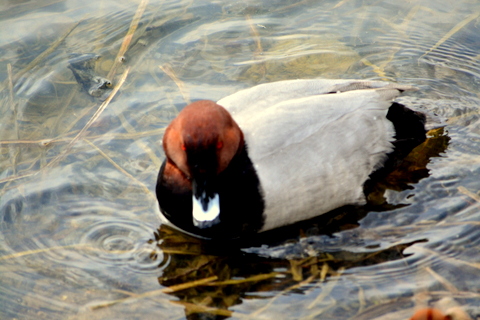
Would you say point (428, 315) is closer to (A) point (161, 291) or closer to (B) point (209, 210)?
(B) point (209, 210)

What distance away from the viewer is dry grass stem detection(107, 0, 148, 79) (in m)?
6.50

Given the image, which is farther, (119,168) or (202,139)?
(119,168)

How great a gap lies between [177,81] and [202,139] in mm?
2535

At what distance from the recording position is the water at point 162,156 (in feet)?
13.7

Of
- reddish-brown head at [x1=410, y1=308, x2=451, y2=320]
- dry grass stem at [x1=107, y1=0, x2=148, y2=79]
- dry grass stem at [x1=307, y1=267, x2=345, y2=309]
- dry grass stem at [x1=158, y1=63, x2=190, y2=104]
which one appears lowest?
dry grass stem at [x1=307, y1=267, x2=345, y2=309]

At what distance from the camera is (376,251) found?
14.7 feet

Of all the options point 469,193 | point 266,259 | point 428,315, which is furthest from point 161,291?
point 469,193

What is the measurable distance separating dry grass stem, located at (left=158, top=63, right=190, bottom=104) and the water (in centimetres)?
2

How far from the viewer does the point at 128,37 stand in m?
6.93

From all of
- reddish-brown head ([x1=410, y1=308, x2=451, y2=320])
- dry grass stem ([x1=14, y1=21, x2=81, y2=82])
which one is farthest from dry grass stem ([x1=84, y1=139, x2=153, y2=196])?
reddish-brown head ([x1=410, y1=308, x2=451, y2=320])

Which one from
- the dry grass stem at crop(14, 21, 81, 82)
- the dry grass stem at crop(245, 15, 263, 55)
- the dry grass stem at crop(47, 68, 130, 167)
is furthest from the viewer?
the dry grass stem at crop(245, 15, 263, 55)

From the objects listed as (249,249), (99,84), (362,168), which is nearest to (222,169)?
(249,249)

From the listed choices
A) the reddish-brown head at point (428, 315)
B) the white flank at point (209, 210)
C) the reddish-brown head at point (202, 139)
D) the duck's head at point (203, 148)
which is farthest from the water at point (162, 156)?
the reddish-brown head at point (202, 139)

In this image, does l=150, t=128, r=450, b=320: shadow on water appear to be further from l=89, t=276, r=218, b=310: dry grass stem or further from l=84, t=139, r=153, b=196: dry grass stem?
l=84, t=139, r=153, b=196: dry grass stem
